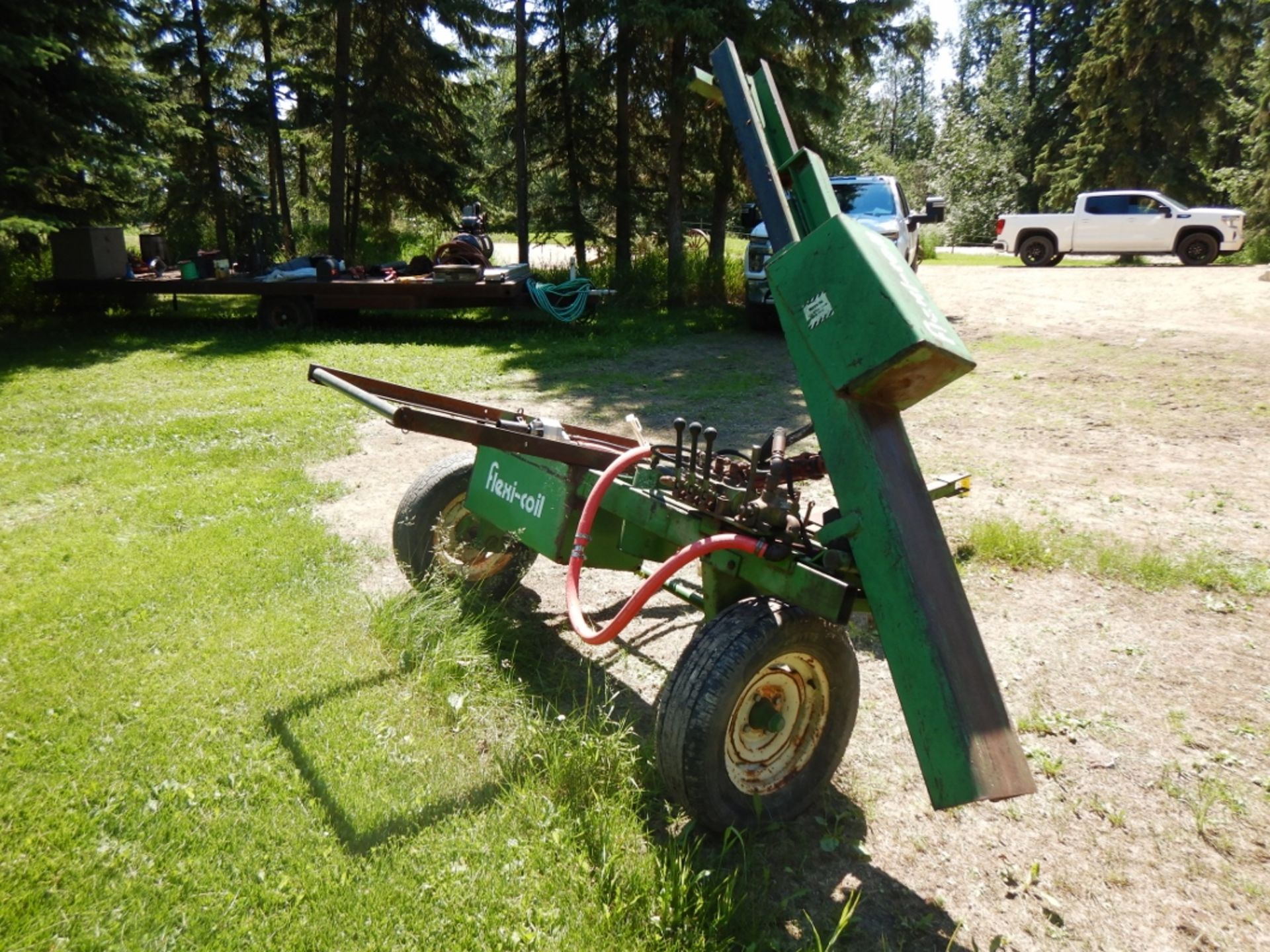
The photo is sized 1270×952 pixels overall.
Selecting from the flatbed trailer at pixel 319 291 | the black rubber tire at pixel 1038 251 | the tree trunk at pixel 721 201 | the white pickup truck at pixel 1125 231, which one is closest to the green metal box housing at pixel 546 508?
the flatbed trailer at pixel 319 291

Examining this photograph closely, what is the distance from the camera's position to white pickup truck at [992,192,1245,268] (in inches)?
713

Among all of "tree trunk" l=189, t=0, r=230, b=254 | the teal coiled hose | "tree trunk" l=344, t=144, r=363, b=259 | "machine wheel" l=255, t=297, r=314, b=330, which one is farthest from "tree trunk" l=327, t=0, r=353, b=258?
the teal coiled hose

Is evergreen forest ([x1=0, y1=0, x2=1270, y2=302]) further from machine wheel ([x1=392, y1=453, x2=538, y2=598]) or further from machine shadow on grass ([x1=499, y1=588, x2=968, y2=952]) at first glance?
machine shadow on grass ([x1=499, y1=588, x2=968, y2=952])

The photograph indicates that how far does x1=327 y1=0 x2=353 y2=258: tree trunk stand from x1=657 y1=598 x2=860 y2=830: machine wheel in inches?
582

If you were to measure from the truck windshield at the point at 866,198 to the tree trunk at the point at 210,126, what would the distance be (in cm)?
1071

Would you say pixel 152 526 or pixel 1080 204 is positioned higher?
pixel 1080 204

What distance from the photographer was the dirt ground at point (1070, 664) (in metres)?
2.56

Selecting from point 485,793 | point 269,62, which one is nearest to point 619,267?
point 269,62

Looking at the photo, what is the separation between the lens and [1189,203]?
25688mm

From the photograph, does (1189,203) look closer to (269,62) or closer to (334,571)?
(269,62)

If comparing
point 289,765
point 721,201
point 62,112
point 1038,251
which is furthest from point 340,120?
point 1038,251

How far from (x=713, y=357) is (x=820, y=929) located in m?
8.98

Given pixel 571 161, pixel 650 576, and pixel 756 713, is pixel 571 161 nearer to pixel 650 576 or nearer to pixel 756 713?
pixel 650 576

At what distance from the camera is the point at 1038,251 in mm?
20500
